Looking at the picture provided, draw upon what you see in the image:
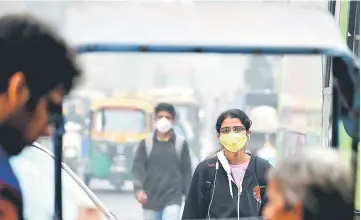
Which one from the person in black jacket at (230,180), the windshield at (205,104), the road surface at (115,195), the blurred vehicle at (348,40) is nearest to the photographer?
the blurred vehicle at (348,40)

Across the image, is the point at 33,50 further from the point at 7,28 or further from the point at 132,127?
the point at 132,127

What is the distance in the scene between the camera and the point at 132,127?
34.4 ft

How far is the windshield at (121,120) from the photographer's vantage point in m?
10.4

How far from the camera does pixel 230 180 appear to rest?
2.89 meters

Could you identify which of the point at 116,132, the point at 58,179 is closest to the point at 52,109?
the point at 58,179

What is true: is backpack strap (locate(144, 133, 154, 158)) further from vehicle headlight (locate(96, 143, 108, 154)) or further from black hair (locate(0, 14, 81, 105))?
vehicle headlight (locate(96, 143, 108, 154))

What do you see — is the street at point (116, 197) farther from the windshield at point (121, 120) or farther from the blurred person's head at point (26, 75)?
the blurred person's head at point (26, 75)

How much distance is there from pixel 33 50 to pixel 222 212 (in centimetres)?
158

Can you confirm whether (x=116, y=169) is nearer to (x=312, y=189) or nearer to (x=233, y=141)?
(x=233, y=141)

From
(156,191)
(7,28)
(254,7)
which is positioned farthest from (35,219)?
(156,191)

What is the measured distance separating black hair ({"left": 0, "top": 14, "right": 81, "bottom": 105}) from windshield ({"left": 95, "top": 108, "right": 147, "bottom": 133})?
8.74 metres

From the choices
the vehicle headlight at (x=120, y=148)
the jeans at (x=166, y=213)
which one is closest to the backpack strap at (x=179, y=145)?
the jeans at (x=166, y=213)

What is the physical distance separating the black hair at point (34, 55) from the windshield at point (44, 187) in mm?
679

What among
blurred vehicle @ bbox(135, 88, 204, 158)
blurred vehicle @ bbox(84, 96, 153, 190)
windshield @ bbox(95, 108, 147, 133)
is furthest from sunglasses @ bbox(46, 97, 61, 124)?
blurred vehicle @ bbox(135, 88, 204, 158)
